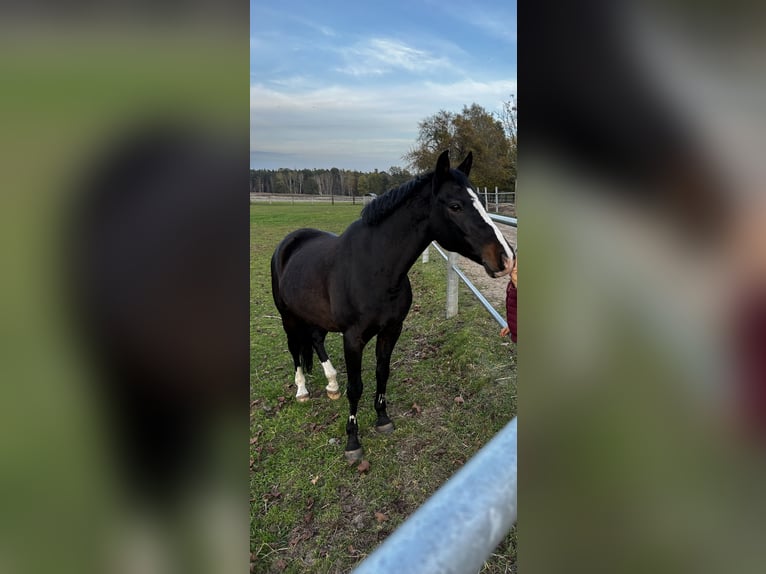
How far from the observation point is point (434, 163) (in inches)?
223

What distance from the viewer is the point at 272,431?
10.1ft

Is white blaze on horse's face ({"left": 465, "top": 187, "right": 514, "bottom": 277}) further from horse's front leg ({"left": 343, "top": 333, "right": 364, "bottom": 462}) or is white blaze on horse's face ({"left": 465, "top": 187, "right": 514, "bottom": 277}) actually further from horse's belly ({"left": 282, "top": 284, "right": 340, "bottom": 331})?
horse's belly ({"left": 282, "top": 284, "right": 340, "bottom": 331})

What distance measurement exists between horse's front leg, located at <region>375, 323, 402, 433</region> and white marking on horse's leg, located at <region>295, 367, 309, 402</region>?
816 millimetres

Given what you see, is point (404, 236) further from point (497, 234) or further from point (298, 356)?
point (298, 356)

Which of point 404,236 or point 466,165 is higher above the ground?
point 466,165

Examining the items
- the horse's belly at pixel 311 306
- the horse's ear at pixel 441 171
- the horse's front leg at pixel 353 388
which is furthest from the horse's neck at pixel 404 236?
the horse's belly at pixel 311 306

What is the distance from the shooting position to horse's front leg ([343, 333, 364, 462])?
2752mm

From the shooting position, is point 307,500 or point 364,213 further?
point 364,213

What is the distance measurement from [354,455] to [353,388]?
43 centimetres

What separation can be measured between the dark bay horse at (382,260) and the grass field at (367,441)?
221mm

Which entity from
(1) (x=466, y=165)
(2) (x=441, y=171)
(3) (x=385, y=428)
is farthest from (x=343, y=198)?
(2) (x=441, y=171)

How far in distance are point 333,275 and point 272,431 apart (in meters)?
1.22
